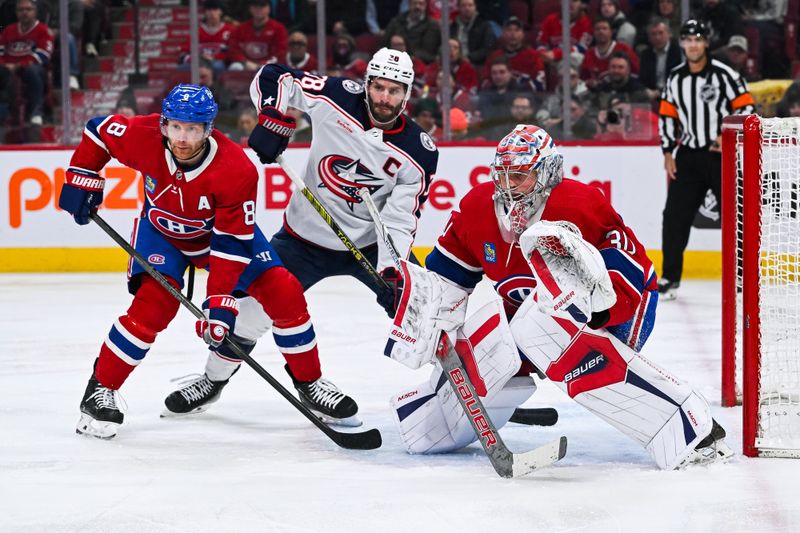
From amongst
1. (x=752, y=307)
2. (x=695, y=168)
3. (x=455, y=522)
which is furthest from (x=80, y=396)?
(x=695, y=168)

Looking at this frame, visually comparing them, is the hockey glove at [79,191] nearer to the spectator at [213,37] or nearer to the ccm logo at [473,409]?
the ccm logo at [473,409]

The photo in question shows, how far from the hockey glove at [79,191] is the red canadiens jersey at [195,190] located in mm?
26

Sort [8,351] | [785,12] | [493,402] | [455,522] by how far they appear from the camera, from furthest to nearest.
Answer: [785,12], [8,351], [493,402], [455,522]

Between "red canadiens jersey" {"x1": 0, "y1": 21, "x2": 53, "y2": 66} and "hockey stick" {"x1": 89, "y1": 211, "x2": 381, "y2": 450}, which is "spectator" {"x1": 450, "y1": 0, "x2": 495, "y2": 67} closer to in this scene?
"red canadiens jersey" {"x1": 0, "y1": 21, "x2": 53, "y2": 66}

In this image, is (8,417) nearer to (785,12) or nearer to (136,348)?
(136,348)

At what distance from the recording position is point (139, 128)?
335 cm

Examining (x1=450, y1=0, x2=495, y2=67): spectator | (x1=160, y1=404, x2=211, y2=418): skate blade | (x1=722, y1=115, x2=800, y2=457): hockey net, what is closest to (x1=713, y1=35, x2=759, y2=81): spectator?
(x1=450, y1=0, x2=495, y2=67): spectator

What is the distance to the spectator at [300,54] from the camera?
6.89 meters

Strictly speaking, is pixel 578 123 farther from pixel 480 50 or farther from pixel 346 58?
pixel 346 58

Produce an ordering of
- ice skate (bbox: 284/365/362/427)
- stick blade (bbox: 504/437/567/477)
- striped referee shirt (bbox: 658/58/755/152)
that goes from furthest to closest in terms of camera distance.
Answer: striped referee shirt (bbox: 658/58/755/152) < ice skate (bbox: 284/365/362/427) < stick blade (bbox: 504/437/567/477)

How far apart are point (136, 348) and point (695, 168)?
130 inches

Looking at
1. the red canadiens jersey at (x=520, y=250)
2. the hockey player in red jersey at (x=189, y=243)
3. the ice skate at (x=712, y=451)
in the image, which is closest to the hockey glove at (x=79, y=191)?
the hockey player in red jersey at (x=189, y=243)

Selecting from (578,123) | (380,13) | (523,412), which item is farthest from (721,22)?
(523,412)

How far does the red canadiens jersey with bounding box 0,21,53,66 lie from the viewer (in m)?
6.88
